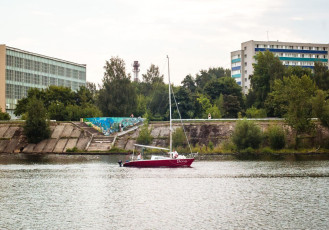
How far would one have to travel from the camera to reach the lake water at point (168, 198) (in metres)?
41.6

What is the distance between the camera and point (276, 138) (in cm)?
11556

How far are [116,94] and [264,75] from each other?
137ft

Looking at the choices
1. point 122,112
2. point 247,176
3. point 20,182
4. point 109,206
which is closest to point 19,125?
point 122,112

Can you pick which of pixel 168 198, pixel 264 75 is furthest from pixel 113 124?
pixel 168 198

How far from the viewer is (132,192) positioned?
58188 millimetres

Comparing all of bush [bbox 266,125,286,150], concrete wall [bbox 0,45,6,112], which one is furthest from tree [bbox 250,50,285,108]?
concrete wall [bbox 0,45,6,112]

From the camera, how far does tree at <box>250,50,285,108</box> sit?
151625mm

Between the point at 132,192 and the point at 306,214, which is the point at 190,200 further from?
the point at 306,214

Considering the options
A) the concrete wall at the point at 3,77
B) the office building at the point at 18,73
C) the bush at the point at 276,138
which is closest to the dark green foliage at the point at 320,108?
the bush at the point at 276,138

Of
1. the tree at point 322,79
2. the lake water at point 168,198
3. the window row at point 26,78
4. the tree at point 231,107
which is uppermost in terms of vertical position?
the window row at point 26,78

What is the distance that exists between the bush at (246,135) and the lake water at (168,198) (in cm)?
2900

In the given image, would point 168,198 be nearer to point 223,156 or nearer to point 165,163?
point 165,163

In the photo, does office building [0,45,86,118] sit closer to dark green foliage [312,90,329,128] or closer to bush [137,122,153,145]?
bush [137,122,153,145]

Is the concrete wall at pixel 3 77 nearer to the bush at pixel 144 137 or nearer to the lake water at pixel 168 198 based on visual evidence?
the bush at pixel 144 137
